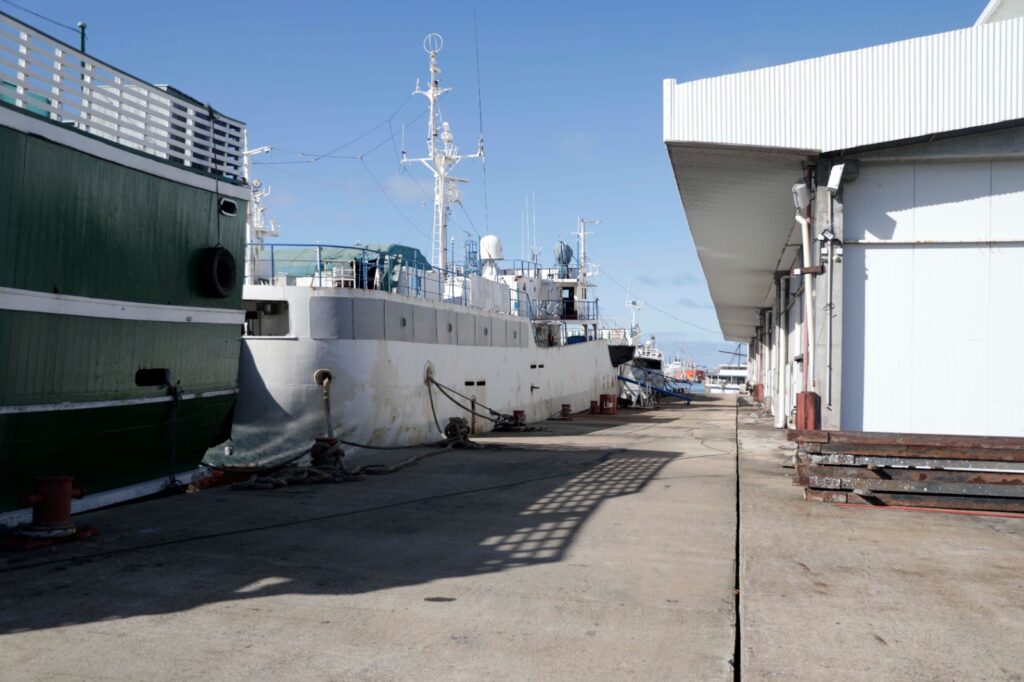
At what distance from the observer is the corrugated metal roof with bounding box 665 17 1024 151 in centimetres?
988

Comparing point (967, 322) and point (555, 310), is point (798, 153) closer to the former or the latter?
point (967, 322)

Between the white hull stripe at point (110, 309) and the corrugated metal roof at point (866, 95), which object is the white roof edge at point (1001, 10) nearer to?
the corrugated metal roof at point (866, 95)

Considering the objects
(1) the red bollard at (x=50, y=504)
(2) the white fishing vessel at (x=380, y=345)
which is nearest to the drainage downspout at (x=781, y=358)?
(2) the white fishing vessel at (x=380, y=345)

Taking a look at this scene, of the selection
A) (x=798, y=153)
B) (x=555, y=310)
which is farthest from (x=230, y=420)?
(x=555, y=310)

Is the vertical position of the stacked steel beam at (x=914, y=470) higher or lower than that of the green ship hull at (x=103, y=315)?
lower

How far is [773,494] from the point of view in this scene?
32.9 ft

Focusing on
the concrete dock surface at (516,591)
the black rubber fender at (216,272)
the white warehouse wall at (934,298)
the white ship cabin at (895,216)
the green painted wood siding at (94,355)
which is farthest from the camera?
the black rubber fender at (216,272)

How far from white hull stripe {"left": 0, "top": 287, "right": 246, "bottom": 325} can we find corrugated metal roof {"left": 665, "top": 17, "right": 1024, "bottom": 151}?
6.37 meters

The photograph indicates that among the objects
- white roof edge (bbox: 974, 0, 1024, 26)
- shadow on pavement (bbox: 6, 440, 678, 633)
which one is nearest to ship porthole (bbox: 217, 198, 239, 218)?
shadow on pavement (bbox: 6, 440, 678, 633)

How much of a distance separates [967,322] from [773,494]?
3.39m

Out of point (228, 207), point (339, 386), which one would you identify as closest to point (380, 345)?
point (339, 386)

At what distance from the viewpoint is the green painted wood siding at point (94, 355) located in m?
7.85

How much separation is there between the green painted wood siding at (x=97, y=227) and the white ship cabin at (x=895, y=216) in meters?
6.29

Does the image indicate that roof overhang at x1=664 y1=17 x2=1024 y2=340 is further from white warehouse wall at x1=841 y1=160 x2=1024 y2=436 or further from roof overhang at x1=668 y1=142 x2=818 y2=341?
white warehouse wall at x1=841 y1=160 x2=1024 y2=436
